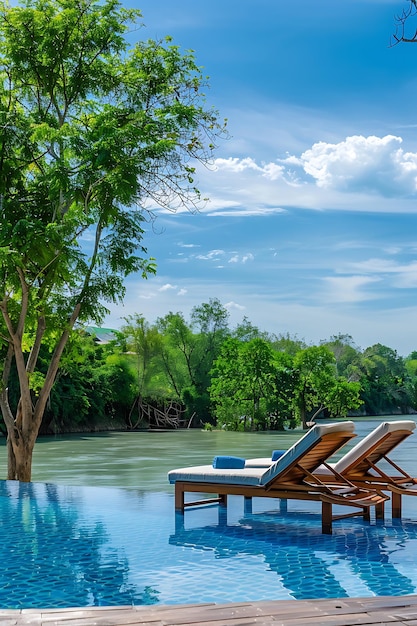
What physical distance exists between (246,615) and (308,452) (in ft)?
11.1

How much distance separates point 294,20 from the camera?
15.9 meters

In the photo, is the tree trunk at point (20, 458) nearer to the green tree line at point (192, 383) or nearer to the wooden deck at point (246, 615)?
the wooden deck at point (246, 615)

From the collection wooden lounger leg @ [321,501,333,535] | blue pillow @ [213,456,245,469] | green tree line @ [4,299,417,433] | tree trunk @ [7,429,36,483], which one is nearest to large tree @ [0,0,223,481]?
tree trunk @ [7,429,36,483]

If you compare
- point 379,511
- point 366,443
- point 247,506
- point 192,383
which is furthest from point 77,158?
point 192,383

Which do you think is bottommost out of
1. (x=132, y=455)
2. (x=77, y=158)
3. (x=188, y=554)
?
(x=132, y=455)

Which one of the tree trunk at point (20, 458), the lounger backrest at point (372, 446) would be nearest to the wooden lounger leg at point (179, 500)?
the lounger backrest at point (372, 446)

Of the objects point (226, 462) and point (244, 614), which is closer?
point (244, 614)

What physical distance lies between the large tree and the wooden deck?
23.4 feet

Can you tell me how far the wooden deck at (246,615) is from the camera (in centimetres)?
331

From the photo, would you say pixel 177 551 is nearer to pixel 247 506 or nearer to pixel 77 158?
pixel 247 506

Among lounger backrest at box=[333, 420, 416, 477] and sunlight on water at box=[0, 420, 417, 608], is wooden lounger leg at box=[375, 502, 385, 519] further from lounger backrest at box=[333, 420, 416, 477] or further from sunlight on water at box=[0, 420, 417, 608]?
lounger backrest at box=[333, 420, 416, 477]

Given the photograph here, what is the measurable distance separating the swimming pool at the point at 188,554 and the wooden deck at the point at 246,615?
104 centimetres

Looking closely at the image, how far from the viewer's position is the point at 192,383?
1839 inches

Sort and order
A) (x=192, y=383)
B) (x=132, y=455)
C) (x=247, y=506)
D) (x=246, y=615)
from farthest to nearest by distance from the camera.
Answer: (x=192, y=383) → (x=132, y=455) → (x=247, y=506) → (x=246, y=615)
